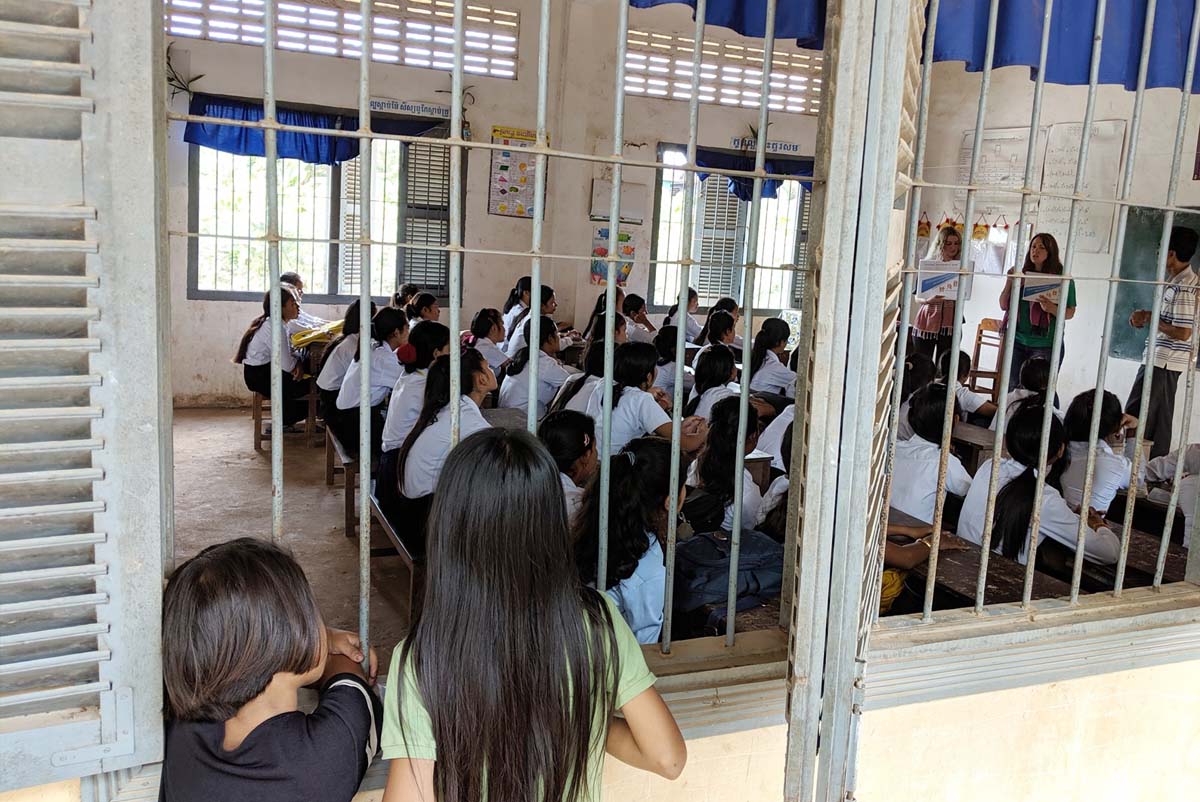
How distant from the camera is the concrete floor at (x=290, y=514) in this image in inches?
141

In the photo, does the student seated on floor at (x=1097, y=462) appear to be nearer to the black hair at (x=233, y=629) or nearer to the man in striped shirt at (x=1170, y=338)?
the man in striped shirt at (x=1170, y=338)

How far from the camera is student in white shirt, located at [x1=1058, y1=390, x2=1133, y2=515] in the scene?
3.31 meters

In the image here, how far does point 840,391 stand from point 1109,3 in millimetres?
1543

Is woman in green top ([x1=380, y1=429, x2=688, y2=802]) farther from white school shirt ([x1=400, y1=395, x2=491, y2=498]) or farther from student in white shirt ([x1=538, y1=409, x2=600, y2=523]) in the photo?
white school shirt ([x1=400, y1=395, x2=491, y2=498])

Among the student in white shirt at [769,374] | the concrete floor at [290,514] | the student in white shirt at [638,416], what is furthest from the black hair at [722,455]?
the student in white shirt at [769,374]

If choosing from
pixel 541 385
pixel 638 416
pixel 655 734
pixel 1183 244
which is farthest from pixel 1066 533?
pixel 541 385

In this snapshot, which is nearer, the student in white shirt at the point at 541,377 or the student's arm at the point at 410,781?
the student's arm at the point at 410,781

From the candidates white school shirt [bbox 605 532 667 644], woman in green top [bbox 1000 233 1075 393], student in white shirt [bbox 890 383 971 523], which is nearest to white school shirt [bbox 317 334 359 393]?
student in white shirt [bbox 890 383 971 523]

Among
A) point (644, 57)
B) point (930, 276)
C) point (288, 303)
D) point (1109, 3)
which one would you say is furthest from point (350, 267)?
point (1109, 3)

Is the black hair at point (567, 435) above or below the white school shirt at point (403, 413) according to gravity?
above

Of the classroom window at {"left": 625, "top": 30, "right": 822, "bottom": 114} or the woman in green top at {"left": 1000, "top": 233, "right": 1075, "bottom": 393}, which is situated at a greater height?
the classroom window at {"left": 625, "top": 30, "right": 822, "bottom": 114}

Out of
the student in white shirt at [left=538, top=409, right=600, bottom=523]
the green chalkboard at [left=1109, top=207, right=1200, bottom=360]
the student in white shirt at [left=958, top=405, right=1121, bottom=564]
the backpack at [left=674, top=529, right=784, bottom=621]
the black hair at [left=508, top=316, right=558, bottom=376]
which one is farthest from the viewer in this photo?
the green chalkboard at [left=1109, top=207, right=1200, bottom=360]

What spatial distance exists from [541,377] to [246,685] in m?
4.10

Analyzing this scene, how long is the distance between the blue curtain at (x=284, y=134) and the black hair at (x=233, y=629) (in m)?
5.54
